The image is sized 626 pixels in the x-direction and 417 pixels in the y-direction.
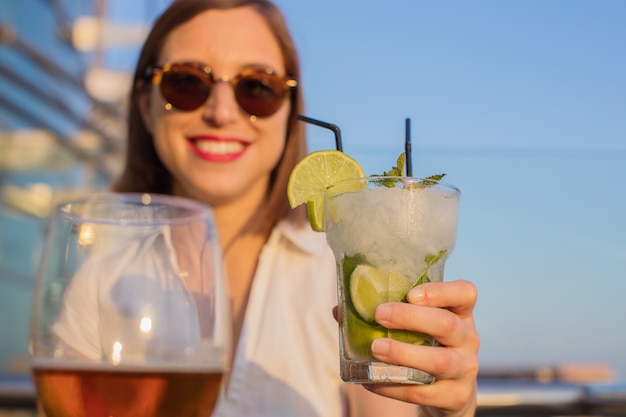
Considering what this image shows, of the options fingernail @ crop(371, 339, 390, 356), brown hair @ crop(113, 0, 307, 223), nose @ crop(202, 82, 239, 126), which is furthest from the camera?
brown hair @ crop(113, 0, 307, 223)

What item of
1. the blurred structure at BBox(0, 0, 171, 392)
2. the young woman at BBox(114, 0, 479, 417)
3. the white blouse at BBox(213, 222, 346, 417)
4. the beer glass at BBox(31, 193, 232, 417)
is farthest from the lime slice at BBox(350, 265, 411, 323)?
the blurred structure at BBox(0, 0, 171, 392)

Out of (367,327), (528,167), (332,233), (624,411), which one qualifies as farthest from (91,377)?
(528,167)

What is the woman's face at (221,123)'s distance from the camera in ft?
7.34

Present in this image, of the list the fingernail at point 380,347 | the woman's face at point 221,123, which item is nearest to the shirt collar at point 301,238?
the woman's face at point 221,123

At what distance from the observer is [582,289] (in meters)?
3.31

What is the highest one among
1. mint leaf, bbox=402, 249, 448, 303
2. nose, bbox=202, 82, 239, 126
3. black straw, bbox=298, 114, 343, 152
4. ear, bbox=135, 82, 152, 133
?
ear, bbox=135, 82, 152, 133

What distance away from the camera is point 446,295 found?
114 centimetres

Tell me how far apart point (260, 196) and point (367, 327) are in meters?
1.41

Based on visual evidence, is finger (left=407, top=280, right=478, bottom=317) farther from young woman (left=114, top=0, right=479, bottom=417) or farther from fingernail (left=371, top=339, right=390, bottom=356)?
young woman (left=114, top=0, right=479, bottom=417)

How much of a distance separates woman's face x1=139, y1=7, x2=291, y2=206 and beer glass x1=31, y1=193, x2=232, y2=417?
5.11 feet

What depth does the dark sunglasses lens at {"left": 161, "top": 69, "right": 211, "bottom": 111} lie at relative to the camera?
7.33 feet

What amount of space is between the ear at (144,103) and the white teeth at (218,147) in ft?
1.43

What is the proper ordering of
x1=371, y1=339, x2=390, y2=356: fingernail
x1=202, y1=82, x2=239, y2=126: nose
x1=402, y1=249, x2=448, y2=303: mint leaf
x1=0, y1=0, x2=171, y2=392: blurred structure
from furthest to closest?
1. x1=0, y1=0, x2=171, y2=392: blurred structure
2. x1=202, y1=82, x2=239, y2=126: nose
3. x1=402, y1=249, x2=448, y2=303: mint leaf
4. x1=371, y1=339, x2=390, y2=356: fingernail

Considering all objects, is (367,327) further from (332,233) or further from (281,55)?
(281,55)
